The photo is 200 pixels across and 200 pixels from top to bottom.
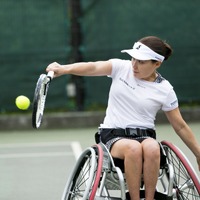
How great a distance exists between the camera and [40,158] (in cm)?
737

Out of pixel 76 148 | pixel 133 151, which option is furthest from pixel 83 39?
pixel 133 151

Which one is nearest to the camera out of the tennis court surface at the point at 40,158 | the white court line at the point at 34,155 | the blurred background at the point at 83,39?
the tennis court surface at the point at 40,158

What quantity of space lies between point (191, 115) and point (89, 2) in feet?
6.54

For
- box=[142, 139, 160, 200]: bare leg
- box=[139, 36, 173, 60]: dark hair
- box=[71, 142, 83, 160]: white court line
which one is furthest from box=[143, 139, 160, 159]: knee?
box=[71, 142, 83, 160]: white court line

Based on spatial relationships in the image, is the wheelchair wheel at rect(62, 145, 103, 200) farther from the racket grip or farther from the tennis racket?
the racket grip

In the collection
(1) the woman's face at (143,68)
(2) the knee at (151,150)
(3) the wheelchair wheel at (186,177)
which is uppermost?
(1) the woman's face at (143,68)

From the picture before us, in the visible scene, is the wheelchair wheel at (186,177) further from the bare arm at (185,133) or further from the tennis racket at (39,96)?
the tennis racket at (39,96)

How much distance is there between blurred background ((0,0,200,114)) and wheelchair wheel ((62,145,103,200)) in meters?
5.19

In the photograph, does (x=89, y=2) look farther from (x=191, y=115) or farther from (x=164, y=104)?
(x=164, y=104)

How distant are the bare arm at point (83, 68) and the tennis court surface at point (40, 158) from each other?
147cm

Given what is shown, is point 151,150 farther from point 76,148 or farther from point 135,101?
point 76,148

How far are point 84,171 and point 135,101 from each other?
1.66 feet

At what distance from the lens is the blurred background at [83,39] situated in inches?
376

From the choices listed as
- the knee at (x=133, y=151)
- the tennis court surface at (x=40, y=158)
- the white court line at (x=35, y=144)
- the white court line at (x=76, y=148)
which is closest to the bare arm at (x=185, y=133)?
the knee at (x=133, y=151)
